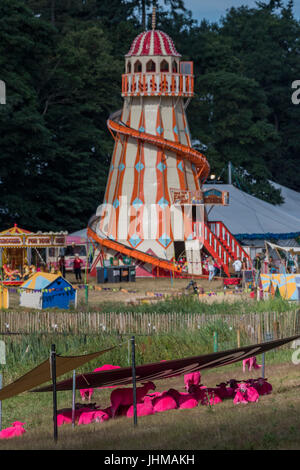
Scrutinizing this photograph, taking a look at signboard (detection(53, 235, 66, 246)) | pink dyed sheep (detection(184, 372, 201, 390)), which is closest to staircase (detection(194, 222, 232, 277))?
signboard (detection(53, 235, 66, 246))

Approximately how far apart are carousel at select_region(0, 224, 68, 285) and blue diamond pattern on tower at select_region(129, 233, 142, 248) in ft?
20.9

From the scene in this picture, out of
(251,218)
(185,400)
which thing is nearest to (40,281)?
(185,400)

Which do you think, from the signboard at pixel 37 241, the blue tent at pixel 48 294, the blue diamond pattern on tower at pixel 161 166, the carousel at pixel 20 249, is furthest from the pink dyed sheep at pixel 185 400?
the blue diamond pattern on tower at pixel 161 166

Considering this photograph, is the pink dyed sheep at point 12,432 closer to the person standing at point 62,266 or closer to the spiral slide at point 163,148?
the person standing at point 62,266

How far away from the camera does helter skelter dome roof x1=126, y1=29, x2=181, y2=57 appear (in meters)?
51.5

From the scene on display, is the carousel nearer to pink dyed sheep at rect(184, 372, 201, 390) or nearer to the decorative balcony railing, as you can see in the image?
the decorative balcony railing

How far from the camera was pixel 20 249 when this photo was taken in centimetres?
4494

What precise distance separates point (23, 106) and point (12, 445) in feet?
137

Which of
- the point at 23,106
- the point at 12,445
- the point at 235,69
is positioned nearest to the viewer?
the point at 12,445

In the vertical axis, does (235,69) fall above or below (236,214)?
above

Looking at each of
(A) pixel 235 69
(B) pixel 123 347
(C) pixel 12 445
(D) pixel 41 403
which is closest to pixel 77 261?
(B) pixel 123 347
